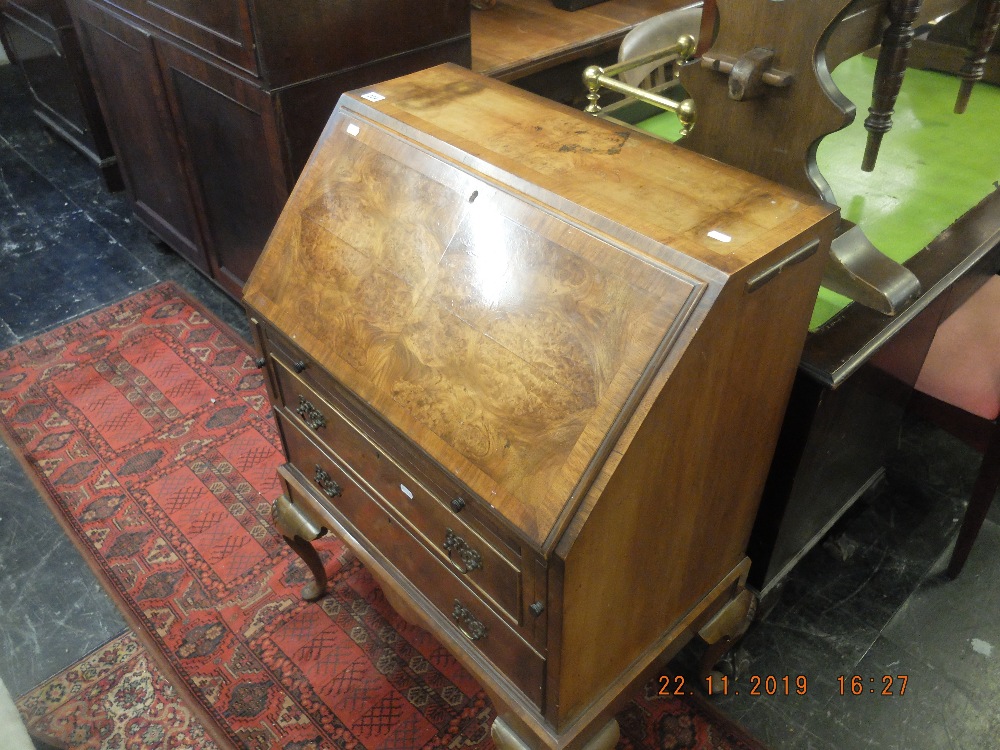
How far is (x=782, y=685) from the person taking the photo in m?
1.83

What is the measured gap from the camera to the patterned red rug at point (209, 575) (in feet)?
5.84

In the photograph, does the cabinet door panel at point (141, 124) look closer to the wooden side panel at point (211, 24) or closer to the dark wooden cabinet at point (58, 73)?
the wooden side panel at point (211, 24)

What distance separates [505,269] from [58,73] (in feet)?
11.3

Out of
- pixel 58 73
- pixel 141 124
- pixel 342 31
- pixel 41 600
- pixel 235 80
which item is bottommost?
pixel 41 600

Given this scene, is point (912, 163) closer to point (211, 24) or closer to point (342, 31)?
point (342, 31)

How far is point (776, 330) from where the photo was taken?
45.4 inches

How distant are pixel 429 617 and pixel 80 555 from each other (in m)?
1.24

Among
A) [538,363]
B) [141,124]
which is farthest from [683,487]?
[141,124]

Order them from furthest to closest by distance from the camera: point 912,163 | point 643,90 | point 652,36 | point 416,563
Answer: point 652,36 → point 912,163 → point 643,90 → point 416,563

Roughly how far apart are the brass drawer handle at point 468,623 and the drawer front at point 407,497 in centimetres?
7

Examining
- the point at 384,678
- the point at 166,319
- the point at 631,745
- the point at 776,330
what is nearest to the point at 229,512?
the point at 384,678

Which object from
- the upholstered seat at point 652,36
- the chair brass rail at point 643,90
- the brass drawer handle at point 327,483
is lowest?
the brass drawer handle at point 327,483

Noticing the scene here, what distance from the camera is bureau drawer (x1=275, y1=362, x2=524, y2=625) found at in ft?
3.90

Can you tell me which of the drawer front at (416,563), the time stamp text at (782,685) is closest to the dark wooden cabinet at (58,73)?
the drawer front at (416,563)
